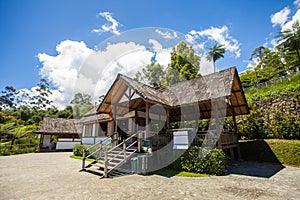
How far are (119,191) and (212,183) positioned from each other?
3678 millimetres

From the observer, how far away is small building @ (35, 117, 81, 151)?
2394cm

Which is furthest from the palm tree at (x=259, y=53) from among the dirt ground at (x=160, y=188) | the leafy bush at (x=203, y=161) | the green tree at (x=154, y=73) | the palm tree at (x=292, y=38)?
the leafy bush at (x=203, y=161)

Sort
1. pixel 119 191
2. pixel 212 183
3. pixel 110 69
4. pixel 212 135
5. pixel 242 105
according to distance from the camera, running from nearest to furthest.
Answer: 1. pixel 119 191
2. pixel 212 183
3. pixel 212 135
4. pixel 242 105
5. pixel 110 69

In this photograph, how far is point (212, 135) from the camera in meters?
8.71

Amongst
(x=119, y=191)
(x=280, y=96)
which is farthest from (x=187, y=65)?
(x=119, y=191)

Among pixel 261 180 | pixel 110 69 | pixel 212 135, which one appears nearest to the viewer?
pixel 261 180

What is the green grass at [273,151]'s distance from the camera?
33.8 ft

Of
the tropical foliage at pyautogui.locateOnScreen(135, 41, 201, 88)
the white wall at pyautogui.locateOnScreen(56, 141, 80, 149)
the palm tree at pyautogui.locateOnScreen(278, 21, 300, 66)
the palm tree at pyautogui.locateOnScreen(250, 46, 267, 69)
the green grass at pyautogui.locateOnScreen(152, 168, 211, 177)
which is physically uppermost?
the palm tree at pyautogui.locateOnScreen(250, 46, 267, 69)

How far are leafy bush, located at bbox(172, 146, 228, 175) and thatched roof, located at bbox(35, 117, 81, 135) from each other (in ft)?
70.9

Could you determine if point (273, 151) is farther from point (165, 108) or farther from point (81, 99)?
point (81, 99)

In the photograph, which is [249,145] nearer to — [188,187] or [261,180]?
[261,180]

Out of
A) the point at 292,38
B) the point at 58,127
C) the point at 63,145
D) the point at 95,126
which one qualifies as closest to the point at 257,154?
the point at 95,126

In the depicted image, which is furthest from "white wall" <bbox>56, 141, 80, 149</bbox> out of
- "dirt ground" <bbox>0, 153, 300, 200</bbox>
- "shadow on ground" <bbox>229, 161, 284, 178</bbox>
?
"shadow on ground" <bbox>229, 161, 284, 178</bbox>

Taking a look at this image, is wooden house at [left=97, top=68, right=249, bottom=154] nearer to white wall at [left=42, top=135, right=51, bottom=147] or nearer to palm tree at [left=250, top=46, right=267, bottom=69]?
white wall at [left=42, top=135, right=51, bottom=147]
